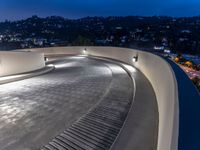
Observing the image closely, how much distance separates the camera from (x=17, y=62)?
8.77 m

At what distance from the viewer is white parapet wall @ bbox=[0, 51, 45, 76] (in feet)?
26.8

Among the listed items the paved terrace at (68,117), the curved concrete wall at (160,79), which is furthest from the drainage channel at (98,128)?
the curved concrete wall at (160,79)

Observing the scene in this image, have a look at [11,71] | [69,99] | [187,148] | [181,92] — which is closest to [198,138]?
[187,148]

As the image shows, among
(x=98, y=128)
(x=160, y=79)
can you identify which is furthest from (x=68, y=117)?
(x=160, y=79)

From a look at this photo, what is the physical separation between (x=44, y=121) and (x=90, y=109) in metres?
1.13

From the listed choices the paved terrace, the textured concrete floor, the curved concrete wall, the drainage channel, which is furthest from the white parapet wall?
the drainage channel

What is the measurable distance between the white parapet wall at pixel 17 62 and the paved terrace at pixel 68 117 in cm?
246

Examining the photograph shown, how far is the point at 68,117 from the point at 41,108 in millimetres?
971

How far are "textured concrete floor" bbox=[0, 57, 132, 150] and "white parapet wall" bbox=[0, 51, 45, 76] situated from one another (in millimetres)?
1782

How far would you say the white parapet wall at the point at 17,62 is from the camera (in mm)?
8164

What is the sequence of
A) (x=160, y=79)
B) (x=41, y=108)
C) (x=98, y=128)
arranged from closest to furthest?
(x=98, y=128), (x=160, y=79), (x=41, y=108)

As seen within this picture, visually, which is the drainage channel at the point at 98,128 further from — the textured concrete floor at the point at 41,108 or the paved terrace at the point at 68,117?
the textured concrete floor at the point at 41,108

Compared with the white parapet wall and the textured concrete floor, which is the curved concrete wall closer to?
the textured concrete floor

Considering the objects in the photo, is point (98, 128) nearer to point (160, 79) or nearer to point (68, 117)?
point (68, 117)
